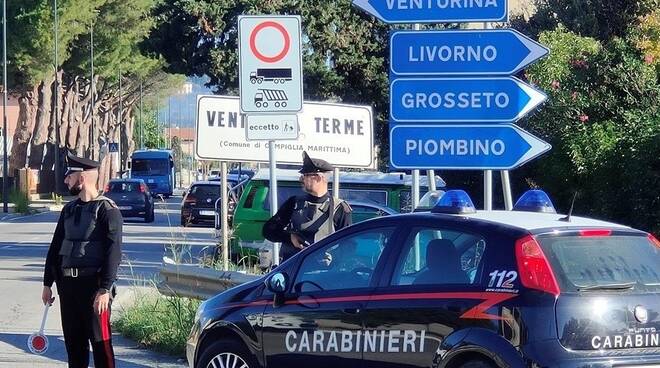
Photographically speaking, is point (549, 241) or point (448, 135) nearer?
point (549, 241)

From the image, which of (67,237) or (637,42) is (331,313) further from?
(637,42)

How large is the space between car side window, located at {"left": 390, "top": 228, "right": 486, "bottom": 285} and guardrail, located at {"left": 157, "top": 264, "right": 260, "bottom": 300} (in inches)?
143

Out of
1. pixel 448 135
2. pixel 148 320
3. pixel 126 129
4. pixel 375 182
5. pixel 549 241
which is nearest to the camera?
pixel 549 241

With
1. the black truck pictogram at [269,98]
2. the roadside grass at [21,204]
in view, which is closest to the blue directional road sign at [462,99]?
the black truck pictogram at [269,98]

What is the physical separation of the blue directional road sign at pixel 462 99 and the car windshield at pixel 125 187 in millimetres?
32688

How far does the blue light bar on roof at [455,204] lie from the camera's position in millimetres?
7113

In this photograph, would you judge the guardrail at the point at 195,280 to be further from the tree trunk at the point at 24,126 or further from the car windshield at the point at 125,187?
the tree trunk at the point at 24,126

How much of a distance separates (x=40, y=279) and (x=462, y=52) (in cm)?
1139

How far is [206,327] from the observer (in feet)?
27.1

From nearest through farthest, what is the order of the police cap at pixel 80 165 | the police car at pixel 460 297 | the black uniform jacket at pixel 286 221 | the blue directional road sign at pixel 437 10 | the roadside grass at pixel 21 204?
the police car at pixel 460 297
the police cap at pixel 80 165
the black uniform jacket at pixel 286 221
the blue directional road sign at pixel 437 10
the roadside grass at pixel 21 204

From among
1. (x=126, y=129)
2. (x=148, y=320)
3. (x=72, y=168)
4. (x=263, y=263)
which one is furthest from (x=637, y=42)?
(x=126, y=129)

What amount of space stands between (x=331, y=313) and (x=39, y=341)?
314 centimetres

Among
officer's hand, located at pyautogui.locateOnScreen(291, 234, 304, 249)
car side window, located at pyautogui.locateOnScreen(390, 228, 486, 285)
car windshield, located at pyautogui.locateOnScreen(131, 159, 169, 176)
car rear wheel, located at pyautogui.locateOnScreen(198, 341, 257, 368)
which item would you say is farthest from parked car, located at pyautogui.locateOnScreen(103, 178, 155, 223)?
car side window, located at pyautogui.locateOnScreen(390, 228, 486, 285)

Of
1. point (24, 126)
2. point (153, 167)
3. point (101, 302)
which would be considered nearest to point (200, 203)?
point (101, 302)
